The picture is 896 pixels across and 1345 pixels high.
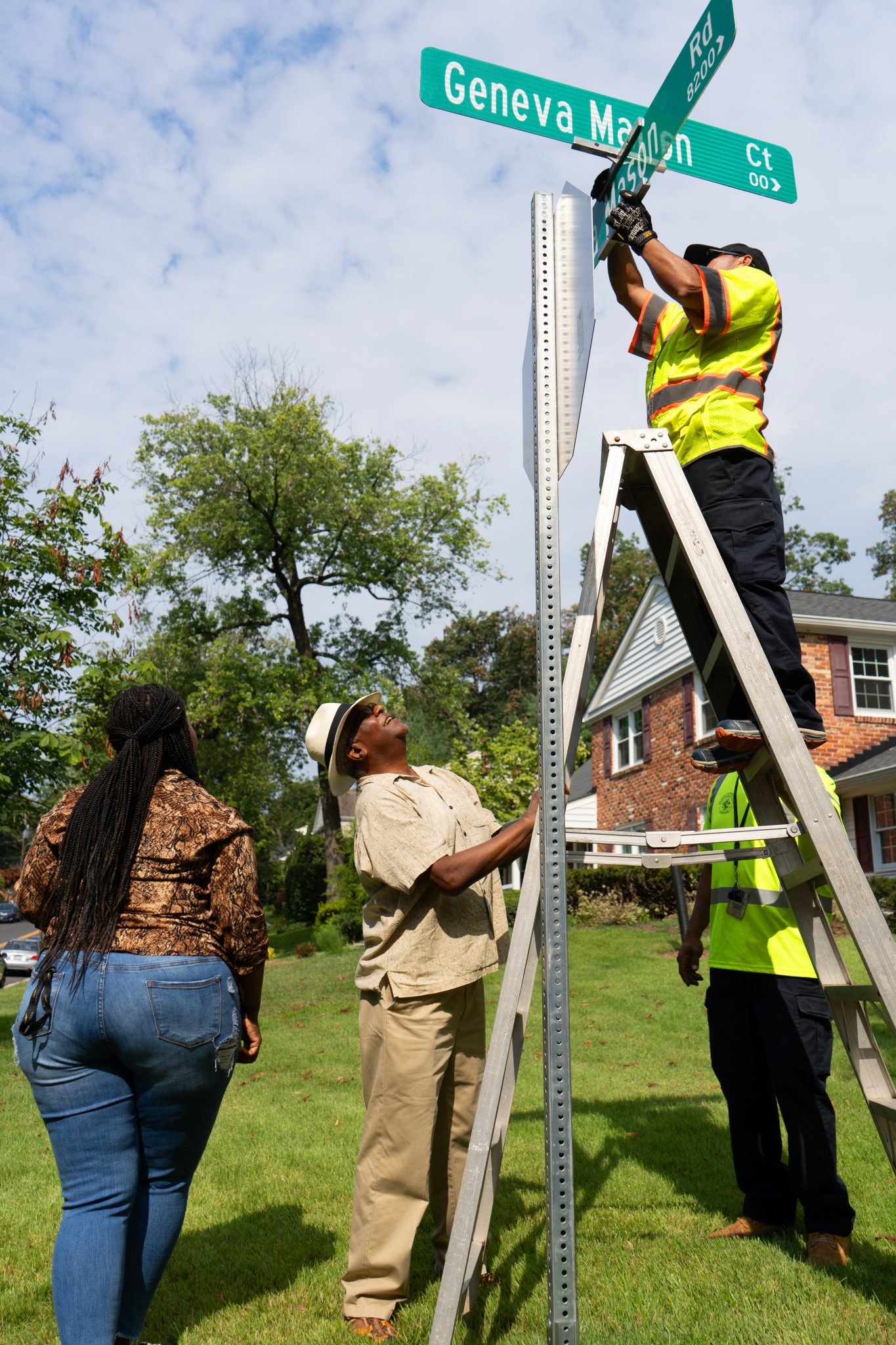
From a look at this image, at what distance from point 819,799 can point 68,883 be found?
2.06 metres

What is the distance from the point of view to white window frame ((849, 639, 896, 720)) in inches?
773

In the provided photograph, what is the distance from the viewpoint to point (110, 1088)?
2.68 meters

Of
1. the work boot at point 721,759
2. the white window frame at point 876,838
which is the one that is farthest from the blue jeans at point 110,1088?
the white window frame at point 876,838

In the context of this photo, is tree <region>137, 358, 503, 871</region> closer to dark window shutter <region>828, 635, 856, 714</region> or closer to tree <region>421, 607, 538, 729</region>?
dark window shutter <region>828, 635, 856, 714</region>

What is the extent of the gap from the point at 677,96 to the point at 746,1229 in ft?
13.3

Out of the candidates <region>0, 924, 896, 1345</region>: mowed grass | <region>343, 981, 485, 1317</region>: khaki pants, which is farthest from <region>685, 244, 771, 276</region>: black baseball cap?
<region>0, 924, 896, 1345</region>: mowed grass

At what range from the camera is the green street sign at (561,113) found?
2973mm

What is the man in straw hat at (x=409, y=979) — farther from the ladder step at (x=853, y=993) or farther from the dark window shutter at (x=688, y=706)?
the dark window shutter at (x=688, y=706)

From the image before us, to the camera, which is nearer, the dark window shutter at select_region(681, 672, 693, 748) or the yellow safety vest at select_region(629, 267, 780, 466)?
the yellow safety vest at select_region(629, 267, 780, 466)

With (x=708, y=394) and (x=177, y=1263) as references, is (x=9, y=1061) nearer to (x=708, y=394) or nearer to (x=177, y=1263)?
(x=177, y=1263)

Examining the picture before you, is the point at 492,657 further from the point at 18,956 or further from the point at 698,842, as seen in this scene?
the point at 698,842

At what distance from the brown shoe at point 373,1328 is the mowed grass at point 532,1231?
4 centimetres

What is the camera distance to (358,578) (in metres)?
24.9

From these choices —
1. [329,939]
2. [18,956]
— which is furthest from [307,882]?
[329,939]
